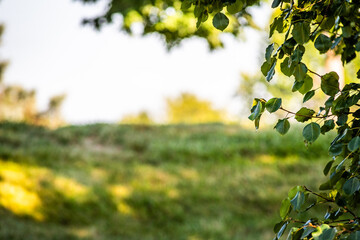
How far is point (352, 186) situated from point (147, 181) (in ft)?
25.9

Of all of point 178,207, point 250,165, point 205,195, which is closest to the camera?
point 178,207

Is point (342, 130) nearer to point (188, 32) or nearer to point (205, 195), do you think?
point (188, 32)

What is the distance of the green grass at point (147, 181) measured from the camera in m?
6.70

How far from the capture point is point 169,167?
1027cm

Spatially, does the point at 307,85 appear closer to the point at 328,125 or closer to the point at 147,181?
the point at 328,125

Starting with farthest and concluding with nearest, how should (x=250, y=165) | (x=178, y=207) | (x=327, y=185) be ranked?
(x=250, y=165) < (x=178, y=207) < (x=327, y=185)

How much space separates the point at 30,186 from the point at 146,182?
8.53ft

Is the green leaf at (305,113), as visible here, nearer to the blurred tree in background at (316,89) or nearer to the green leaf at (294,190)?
the blurred tree in background at (316,89)

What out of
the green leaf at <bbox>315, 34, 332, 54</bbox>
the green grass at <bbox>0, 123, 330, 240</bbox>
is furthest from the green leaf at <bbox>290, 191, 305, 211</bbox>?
the green grass at <bbox>0, 123, 330, 240</bbox>

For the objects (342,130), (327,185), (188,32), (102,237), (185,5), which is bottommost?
(327,185)

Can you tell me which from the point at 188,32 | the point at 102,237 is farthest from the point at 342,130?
the point at 102,237

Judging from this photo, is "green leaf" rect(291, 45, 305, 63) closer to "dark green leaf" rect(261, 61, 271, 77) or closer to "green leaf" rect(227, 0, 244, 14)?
"dark green leaf" rect(261, 61, 271, 77)

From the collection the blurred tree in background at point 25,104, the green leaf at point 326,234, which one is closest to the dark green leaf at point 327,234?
the green leaf at point 326,234

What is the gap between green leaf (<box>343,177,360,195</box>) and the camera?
122cm
